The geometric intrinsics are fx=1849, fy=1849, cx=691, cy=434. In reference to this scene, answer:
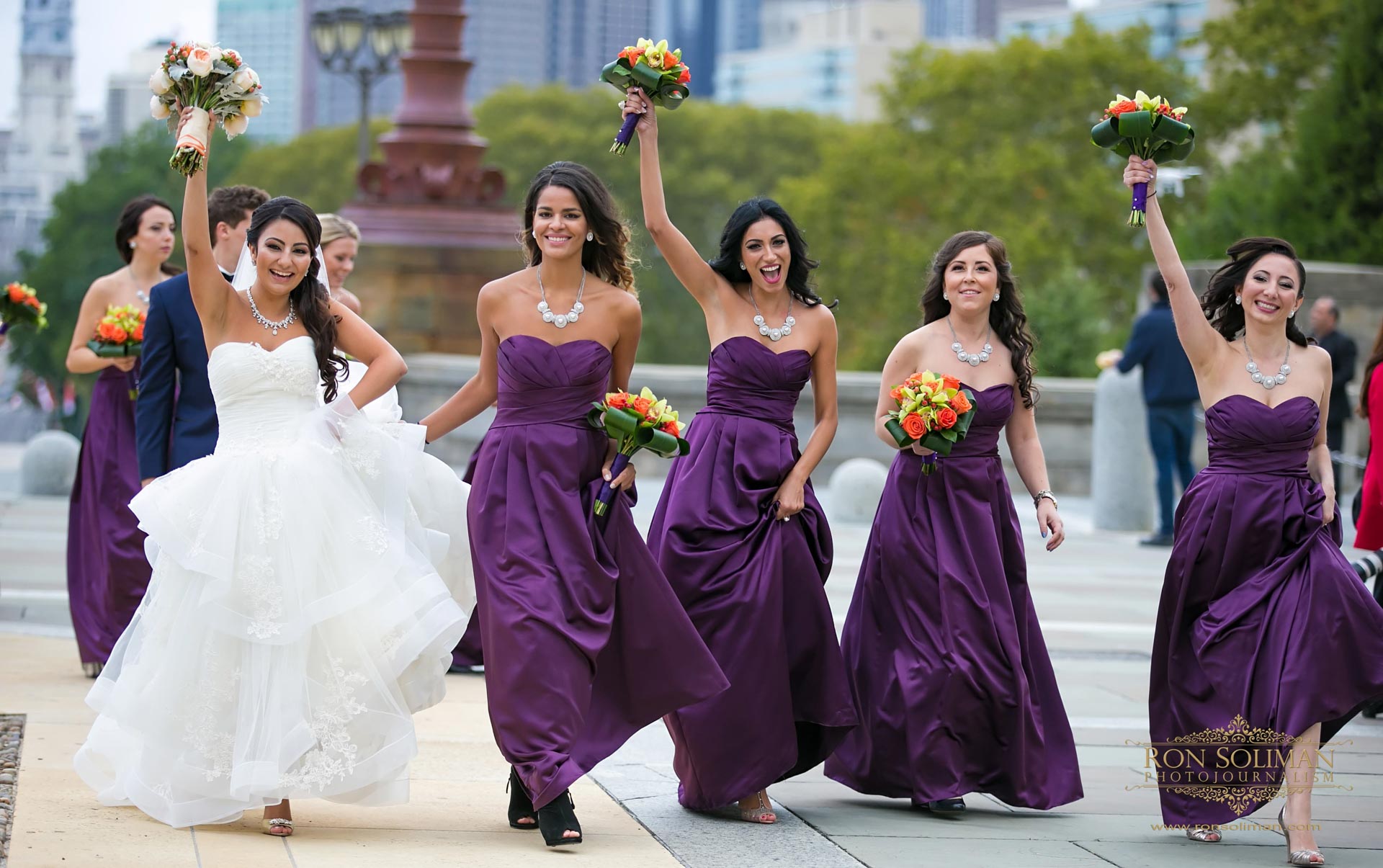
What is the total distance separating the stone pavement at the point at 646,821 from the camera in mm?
5867

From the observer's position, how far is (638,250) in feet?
23.1

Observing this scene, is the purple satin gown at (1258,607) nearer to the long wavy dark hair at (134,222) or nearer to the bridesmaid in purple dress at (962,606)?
the bridesmaid in purple dress at (962,606)

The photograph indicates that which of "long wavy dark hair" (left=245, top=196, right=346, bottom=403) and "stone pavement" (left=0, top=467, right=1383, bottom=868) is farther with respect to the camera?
"long wavy dark hair" (left=245, top=196, right=346, bottom=403)

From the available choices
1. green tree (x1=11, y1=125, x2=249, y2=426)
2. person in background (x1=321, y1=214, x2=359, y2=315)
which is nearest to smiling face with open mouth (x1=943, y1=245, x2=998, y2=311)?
person in background (x1=321, y1=214, x2=359, y2=315)

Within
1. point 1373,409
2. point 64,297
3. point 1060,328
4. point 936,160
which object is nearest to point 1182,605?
point 1373,409

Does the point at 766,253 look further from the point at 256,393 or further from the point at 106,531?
the point at 106,531

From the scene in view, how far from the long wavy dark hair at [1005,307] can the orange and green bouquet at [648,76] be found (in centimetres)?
130

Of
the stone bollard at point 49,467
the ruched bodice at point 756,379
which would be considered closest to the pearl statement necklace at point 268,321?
the ruched bodice at point 756,379

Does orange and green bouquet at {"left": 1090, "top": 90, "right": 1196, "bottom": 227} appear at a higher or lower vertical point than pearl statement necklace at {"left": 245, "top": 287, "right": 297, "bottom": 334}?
higher

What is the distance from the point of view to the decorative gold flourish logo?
20.6 ft

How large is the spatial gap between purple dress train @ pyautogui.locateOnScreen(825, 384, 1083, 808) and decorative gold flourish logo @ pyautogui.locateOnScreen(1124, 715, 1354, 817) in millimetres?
440

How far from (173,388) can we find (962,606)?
3.49 meters

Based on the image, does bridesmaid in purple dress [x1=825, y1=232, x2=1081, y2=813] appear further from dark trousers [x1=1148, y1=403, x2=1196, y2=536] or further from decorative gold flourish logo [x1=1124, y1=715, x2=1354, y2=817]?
dark trousers [x1=1148, y1=403, x2=1196, y2=536]

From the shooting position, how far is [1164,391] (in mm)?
15734
